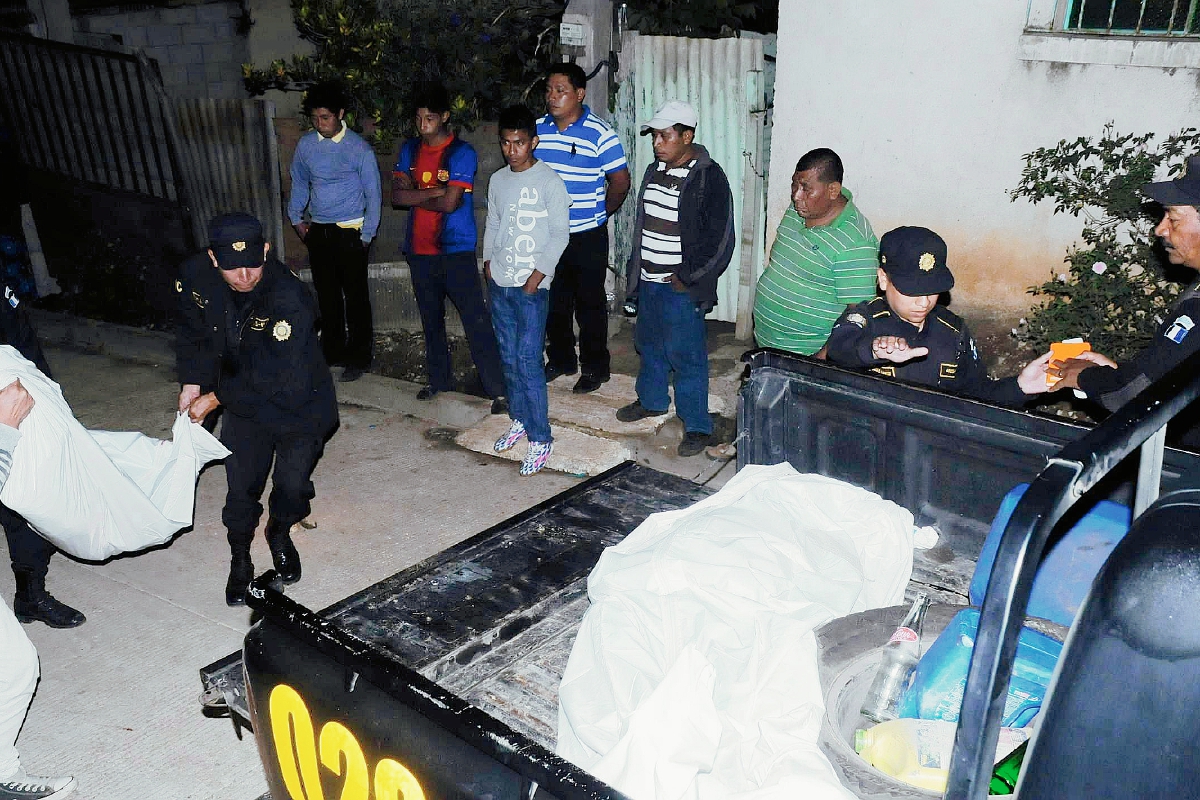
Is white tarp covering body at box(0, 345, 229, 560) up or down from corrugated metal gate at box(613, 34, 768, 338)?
down

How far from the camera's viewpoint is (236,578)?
4.74m

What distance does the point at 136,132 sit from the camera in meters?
9.19

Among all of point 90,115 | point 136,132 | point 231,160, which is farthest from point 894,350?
point 90,115

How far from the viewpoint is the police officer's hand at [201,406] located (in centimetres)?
439

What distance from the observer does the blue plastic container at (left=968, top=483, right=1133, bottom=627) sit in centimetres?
248

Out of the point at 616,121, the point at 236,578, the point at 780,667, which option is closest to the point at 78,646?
the point at 236,578

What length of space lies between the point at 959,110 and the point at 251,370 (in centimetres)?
436

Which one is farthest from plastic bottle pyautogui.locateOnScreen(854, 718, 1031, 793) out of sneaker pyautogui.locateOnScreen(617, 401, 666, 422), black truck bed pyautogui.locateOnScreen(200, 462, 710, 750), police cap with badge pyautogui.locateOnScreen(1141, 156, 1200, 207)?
sneaker pyautogui.locateOnScreen(617, 401, 666, 422)

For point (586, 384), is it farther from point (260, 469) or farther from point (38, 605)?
point (38, 605)

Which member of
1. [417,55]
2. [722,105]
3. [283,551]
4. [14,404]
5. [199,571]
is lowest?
[199,571]

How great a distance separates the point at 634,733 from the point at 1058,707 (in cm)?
81

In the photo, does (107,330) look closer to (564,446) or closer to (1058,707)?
(564,446)

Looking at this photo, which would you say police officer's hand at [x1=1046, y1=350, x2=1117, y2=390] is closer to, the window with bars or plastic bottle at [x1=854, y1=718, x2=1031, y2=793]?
plastic bottle at [x1=854, y1=718, x2=1031, y2=793]

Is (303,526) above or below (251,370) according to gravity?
below
